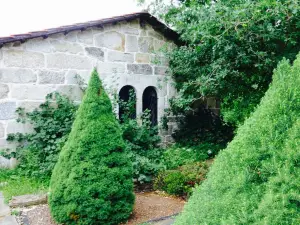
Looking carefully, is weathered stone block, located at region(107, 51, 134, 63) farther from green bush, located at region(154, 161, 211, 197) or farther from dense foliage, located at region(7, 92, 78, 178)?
green bush, located at region(154, 161, 211, 197)

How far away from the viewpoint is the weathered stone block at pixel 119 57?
24.5ft

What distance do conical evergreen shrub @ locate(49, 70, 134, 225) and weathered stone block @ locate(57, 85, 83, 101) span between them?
9.99 feet

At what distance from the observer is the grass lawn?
481 centimetres

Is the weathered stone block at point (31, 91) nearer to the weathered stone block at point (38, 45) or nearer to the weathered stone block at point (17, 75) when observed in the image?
A: the weathered stone block at point (17, 75)

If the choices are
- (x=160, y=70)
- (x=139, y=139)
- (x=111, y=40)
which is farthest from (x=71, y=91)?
(x=160, y=70)

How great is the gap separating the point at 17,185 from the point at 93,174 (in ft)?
7.53

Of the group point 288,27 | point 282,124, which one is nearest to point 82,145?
point 282,124

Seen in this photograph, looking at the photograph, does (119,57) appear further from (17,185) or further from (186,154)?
(17,185)

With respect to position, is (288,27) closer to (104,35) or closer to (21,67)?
(104,35)

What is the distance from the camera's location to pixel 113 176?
12.1 feet

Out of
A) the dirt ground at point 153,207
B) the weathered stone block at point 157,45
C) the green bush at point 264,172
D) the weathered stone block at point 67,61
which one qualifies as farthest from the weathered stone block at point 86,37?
the green bush at point 264,172

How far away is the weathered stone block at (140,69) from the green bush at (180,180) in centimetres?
320

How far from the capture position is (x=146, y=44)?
808cm

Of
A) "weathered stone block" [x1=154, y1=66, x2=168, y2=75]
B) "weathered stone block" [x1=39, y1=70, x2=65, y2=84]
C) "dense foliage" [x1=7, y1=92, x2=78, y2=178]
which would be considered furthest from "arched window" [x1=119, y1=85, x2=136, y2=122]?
"weathered stone block" [x1=39, y1=70, x2=65, y2=84]
